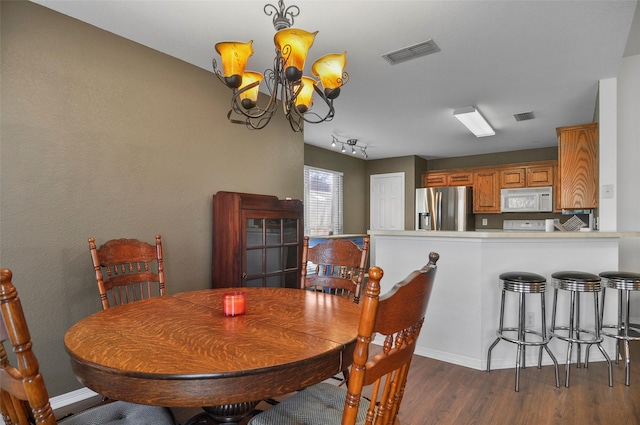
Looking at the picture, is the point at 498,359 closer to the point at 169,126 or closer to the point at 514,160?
the point at 169,126

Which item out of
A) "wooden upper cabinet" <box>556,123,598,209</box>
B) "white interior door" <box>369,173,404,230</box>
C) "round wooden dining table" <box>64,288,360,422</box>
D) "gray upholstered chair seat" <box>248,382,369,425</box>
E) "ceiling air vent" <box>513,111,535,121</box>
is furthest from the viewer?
"white interior door" <box>369,173,404,230</box>

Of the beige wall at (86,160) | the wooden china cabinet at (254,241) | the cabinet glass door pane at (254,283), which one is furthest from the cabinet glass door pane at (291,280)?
the beige wall at (86,160)

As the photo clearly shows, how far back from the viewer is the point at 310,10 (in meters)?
2.13

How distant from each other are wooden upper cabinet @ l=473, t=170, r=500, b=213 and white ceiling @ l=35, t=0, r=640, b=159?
2.22m

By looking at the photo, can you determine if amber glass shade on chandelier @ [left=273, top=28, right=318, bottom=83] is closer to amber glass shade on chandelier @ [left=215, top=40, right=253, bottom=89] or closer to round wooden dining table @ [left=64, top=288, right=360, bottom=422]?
amber glass shade on chandelier @ [left=215, top=40, right=253, bottom=89]

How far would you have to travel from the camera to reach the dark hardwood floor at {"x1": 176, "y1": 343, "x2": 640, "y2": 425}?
6.59ft

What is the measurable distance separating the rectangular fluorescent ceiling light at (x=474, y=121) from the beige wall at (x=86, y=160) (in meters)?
2.62

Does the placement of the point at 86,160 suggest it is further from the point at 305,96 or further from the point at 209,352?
the point at 209,352

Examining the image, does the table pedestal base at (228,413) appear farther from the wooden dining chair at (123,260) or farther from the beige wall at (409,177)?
the beige wall at (409,177)

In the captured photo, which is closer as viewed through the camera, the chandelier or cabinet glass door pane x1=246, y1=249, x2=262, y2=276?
the chandelier

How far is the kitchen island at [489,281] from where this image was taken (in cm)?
279

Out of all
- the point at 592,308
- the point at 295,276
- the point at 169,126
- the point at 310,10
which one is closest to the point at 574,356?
the point at 592,308

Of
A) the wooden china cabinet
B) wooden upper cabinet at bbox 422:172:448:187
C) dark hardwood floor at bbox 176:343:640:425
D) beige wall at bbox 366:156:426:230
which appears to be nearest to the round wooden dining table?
dark hardwood floor at bbox 176:343:640:425

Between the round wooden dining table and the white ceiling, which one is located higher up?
the white ceiling
